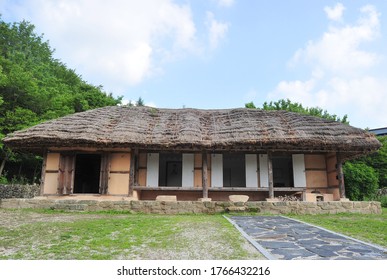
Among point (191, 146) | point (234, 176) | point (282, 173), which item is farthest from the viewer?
point (234, 176)

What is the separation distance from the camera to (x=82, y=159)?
48.1 ft

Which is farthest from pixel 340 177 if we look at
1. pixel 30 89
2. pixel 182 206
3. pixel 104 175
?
pixel 30 89

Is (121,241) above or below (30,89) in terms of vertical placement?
below

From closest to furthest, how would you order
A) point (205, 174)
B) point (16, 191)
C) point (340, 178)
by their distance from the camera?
point (205, 174) < point (340, 178) < point (16, 191)

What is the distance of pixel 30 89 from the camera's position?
15.3m

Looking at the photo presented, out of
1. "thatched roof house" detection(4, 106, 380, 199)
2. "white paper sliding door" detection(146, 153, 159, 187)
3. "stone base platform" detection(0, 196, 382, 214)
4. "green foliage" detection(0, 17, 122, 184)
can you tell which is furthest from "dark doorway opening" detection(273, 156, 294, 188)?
"green foliage" detection(0, 17, 122, 184)

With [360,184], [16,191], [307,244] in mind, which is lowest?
[307,244]

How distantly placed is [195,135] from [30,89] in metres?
10.3

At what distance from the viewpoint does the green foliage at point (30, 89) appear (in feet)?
47.8

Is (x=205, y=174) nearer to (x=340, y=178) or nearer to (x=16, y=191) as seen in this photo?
(x=340, y=178)

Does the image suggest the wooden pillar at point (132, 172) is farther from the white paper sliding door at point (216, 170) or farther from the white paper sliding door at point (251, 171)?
the white paper sliding door at point (251, 171)

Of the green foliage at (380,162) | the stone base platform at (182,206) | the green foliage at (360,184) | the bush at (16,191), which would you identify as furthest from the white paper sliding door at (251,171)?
the bush at (16,191)

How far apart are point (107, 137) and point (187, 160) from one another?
10.5ft
